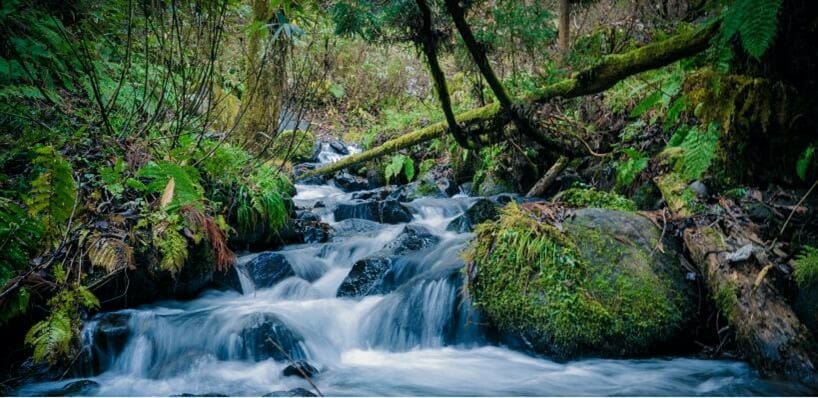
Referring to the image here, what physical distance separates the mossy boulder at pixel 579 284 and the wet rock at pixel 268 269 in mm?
2321

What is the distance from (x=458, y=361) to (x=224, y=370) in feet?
5.90

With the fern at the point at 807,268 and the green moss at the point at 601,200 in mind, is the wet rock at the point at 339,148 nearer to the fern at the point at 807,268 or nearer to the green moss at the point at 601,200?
the green moss at the point at 601,200

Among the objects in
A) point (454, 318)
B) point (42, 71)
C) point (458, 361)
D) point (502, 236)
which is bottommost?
point (458, 361)

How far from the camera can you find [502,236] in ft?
13.3

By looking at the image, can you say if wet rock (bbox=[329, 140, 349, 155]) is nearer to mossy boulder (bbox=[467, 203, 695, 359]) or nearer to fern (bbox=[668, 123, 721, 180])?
mossy boulder (bbox=[467, 203, 695, 359])

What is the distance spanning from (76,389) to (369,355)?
211cm

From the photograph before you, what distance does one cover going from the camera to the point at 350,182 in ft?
35.1

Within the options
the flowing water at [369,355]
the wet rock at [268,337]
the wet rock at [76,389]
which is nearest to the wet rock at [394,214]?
the flowing water at [369,355]

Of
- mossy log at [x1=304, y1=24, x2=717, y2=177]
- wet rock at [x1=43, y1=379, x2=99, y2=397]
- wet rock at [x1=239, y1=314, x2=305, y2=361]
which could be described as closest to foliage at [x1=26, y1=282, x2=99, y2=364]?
wet rock at [x1=43, y1=379, x2=99, y2=397]

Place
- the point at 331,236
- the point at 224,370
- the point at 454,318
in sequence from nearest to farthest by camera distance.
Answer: the point at 224,370 → the point at 454,318 → the point at 331,236

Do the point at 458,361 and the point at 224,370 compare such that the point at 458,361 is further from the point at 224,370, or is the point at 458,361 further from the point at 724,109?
the point at 724,109

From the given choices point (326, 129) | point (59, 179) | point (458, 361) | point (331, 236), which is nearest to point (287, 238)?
point (331, 236)

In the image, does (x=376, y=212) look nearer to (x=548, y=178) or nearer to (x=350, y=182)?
(x=548, y=178)

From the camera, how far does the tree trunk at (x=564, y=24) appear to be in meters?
7.78
